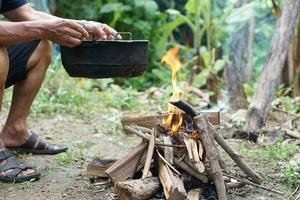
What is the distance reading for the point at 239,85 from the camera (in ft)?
20.0

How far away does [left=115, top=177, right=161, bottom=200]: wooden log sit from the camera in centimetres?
271

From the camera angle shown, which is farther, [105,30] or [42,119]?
[42,119]

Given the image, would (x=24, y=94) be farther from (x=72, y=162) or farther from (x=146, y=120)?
(x=146, y=120)

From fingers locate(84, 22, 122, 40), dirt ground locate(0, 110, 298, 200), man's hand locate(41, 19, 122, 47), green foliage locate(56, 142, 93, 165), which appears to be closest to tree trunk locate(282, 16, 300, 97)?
dirt ground locate(0, 110, 298, 200)

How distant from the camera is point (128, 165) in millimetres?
3008

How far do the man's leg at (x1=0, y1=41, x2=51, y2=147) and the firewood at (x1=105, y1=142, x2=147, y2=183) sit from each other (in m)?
1.19

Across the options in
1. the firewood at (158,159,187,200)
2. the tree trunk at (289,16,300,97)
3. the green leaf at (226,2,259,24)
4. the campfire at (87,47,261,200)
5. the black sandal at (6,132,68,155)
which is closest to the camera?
the firewood at (158,159,187,200)

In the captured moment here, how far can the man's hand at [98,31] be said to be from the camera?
3.39m

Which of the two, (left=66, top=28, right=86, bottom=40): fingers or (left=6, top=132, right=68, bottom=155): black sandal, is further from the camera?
(left=6, top=132, right=68, bottom=155): black sandal

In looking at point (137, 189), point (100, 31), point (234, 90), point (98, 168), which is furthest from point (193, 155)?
point (234, 90)

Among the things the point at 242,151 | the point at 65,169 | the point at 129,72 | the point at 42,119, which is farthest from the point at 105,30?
the point at 42,119

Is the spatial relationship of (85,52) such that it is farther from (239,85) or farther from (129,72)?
(239,85)

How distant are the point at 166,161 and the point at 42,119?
2.65m

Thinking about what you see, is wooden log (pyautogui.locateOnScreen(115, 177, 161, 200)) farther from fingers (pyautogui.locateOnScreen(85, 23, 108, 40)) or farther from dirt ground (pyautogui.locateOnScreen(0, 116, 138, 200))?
fingers (pyautogui.locateOnScreen(85, 23, 108, 40))
